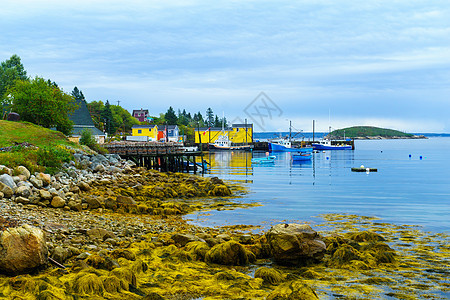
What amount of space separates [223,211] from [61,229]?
11420 mm

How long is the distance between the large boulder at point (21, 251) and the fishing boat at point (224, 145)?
115 m

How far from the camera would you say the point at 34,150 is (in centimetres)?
2978

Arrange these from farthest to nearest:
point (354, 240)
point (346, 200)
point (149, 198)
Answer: point (346, 200), point (149, 198), point (354, 240)

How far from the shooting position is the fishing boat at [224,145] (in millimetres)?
126688

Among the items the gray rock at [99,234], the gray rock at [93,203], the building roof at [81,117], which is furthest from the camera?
the building roof at [81,117]

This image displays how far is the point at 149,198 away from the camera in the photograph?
27.5 metres

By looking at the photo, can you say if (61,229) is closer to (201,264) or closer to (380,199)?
(201,264)

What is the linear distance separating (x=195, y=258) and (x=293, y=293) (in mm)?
4049

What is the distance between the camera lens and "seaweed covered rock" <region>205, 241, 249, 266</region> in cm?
1294

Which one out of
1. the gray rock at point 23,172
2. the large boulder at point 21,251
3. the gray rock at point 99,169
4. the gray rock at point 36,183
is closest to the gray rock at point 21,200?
the gray rock at point 36,183

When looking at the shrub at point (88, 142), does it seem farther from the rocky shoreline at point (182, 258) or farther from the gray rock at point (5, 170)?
the rocky shoreline at point (182, 258)

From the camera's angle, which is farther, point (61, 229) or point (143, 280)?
point (61, 229)

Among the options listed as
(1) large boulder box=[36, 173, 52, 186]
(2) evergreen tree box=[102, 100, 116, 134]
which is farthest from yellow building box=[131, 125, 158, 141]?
(1) large boulder box=[36, 173, 52, 186]

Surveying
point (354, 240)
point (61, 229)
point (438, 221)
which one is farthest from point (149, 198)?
point (438, 221)
